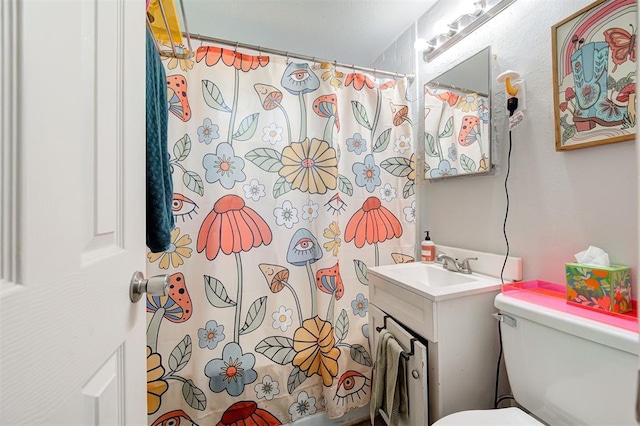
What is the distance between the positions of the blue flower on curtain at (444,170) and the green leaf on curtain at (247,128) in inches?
40.1

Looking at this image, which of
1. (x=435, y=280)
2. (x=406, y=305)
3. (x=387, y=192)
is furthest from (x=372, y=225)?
(x=406, y=305)

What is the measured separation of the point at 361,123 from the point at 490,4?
0.77 meters

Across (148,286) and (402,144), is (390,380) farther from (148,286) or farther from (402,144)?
(402,144)

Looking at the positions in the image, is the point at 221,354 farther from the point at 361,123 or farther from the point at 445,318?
the point at 361,123

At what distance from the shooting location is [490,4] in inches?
48.7

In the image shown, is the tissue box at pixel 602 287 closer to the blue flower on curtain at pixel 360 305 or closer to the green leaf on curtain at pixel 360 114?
the blue flower on curtain at pixel 360 305

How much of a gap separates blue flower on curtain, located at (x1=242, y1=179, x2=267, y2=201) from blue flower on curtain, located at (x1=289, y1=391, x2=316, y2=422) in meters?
1.06

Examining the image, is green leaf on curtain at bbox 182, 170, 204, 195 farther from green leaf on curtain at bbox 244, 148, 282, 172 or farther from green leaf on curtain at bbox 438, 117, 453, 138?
green leaf on curtain at bbox 438, 117, 453, 138

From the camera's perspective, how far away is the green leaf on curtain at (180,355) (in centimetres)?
126

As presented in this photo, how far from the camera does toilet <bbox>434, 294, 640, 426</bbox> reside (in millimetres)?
648

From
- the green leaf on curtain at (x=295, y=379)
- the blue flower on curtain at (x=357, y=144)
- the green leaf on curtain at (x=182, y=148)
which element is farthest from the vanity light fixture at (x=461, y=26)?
the green leaf on curtain at (x=295, y=379)

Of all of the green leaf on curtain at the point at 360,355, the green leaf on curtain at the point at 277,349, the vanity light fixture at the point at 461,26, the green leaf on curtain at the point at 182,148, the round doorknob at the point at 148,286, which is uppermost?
the vanity light fixture at the point at 461,26

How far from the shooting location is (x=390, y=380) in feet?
3.79

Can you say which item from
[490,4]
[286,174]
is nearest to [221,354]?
[286,174]
